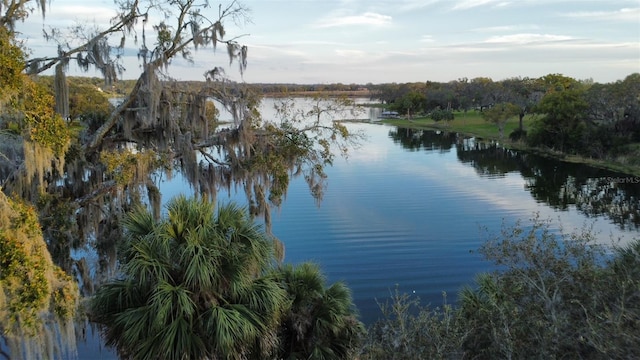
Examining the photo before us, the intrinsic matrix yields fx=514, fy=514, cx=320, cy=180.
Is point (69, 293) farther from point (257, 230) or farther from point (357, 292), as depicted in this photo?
point (357, 292)

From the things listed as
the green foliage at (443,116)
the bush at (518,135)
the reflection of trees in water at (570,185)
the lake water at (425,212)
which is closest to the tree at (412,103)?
the green foliage at (443,116)

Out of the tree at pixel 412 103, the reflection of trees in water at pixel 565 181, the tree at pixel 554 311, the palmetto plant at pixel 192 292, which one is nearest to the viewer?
the tree at pixel 554 311

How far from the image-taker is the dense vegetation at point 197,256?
699 cm

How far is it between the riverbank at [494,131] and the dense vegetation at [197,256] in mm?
38954

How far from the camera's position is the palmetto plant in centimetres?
868

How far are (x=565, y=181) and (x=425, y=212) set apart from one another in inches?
640

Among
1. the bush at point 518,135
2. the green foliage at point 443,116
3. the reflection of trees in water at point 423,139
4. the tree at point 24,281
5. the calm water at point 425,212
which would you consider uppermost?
the green foliage at point 443,116

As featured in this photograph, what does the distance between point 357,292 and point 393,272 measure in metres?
2.56

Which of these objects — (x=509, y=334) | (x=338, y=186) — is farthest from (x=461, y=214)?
(x=509, y=334)

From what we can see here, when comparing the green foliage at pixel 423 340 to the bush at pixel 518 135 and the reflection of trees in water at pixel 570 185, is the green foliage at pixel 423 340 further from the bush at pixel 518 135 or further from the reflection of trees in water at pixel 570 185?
the bush at pixel 518 135

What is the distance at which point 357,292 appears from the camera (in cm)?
2061

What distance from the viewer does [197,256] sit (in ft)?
28.9

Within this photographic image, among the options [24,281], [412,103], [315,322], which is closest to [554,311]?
[315,322]

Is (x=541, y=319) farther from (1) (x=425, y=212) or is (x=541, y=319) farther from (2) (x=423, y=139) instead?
(2) (x=423, y=139)
